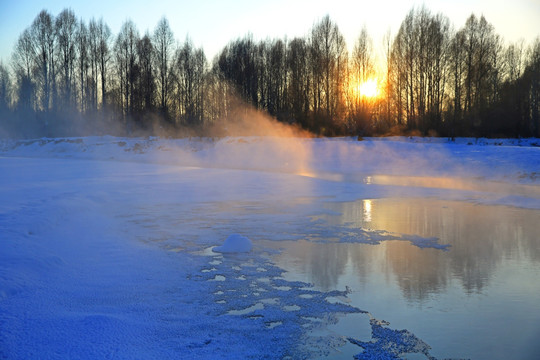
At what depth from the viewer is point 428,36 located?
30891 millimetres

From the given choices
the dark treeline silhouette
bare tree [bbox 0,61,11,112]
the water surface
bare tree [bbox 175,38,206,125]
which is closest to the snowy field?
the water surface

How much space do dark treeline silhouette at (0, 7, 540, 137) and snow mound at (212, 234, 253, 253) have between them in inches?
1037

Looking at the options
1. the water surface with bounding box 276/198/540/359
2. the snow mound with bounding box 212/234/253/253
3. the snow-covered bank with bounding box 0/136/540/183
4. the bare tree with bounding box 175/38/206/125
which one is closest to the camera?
the water surface with bounding box 276/198/540/359

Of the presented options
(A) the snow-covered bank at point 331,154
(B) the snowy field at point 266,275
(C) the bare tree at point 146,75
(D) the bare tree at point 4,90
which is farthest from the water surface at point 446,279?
(D) the bare tree at point 4,90

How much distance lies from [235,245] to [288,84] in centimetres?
3548

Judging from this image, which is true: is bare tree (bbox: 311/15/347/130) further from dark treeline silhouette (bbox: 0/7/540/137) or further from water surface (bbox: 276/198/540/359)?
water surface (bbox: 276/198/540/359)

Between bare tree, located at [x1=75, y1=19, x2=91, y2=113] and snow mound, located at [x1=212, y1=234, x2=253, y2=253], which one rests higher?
bare tree, located at [x1=75, y1=19, x2=91, y2=113]

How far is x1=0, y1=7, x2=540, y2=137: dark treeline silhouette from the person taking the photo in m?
31.4

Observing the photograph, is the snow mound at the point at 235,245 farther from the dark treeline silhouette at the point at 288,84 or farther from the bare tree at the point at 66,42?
the bare tree at the point at 66,42

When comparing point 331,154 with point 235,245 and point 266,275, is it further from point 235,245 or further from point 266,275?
point 266,275

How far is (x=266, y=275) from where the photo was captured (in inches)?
168

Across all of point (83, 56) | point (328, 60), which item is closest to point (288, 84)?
point (328, 60)

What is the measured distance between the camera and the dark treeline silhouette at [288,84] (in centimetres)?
3142

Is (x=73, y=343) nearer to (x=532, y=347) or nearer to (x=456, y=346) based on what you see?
(x=456, y=346)
